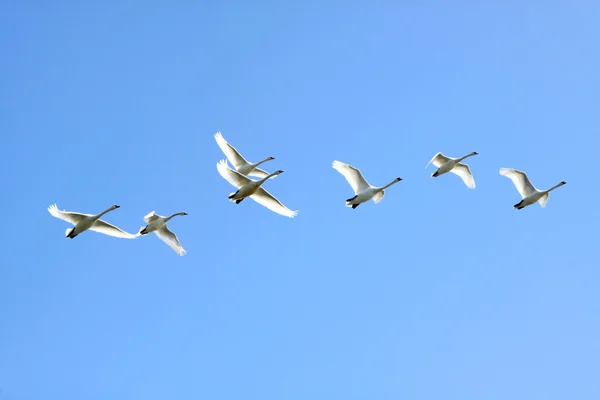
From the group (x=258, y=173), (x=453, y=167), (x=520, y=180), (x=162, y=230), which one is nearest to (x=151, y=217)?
(x=162, y=230)

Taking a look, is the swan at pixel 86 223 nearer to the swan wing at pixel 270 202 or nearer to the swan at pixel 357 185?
the swan wing at pixel 270 202

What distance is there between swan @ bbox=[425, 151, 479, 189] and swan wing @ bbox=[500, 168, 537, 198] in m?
2.23

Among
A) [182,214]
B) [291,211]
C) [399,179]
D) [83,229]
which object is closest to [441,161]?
[399,179]

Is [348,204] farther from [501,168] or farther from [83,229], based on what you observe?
[83,229]

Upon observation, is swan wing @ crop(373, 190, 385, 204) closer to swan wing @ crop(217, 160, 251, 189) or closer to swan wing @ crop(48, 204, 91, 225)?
swan wing @ crop(217, 160, 251, 189)

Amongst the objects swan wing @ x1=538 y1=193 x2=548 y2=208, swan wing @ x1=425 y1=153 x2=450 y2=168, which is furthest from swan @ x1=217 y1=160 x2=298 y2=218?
swan wing @ x1=538 y1=193 x2=548 y2=208

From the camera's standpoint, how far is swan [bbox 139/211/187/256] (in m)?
54.7

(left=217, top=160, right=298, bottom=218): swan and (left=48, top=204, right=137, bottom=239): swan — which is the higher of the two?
(left=217, top=160, right=298, bottom=218): swan

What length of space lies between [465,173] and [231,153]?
15492 mm

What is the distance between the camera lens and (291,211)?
57656mm

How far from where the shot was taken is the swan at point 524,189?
6041cm

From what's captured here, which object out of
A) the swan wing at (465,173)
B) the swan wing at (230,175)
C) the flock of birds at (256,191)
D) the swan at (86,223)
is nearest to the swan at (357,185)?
the flock of birds at (256,191)

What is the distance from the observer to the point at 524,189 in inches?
2406

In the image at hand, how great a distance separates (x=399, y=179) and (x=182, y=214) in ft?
45.7
